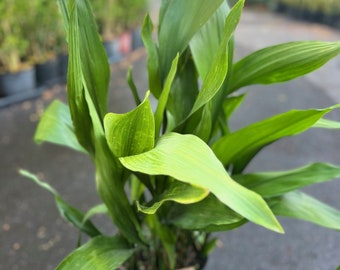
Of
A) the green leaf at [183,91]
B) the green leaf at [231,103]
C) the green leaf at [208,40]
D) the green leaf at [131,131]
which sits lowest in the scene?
the green leaf at [231,103]

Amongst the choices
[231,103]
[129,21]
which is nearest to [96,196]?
[231,103]

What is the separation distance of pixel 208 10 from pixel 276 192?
0.29 m

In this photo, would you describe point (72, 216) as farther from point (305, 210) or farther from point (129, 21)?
point (129, 21)

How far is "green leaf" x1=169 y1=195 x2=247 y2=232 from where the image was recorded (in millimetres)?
→ 486

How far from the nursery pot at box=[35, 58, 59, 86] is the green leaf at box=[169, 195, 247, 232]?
2169 millimetres

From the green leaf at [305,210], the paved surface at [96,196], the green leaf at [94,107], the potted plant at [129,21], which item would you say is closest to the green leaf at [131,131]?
the green leaf at [94,107]

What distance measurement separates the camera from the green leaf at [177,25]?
52 centimetres

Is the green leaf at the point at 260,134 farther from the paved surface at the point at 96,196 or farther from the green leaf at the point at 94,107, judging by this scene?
the paved surface at the point at 96,196

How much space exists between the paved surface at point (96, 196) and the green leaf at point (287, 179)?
55 centimetres

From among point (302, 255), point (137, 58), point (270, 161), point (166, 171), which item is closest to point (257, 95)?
point (270, 161)

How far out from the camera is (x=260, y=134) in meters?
0.54

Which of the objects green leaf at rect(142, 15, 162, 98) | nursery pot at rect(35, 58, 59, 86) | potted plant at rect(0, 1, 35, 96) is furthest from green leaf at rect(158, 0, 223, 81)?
nursery pot at rect(35, 58, 59, 86)

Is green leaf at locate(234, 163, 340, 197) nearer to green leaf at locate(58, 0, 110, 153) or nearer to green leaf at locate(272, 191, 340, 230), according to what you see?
green leaf at locate(272, 191, 340, 230)

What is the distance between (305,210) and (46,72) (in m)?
2.29
